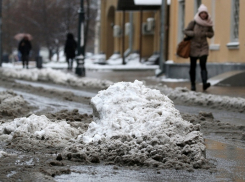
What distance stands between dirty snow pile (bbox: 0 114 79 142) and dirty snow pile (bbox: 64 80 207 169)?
0.40 metres

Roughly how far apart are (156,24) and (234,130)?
3052 centimetres

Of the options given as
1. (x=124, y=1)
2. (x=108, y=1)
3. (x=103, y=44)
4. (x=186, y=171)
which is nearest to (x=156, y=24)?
(x=124, y=1)

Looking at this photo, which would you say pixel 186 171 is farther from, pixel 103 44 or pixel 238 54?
pixel 103 44

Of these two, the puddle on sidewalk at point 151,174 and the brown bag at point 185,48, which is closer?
the puddle on sidewalk at point 151,174

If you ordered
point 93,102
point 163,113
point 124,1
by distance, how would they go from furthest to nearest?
point 124,1
point 93,102
point 163,113

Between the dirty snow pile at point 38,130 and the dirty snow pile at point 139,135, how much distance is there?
40 centimetres

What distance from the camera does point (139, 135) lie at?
565 cm

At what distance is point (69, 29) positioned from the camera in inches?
2372

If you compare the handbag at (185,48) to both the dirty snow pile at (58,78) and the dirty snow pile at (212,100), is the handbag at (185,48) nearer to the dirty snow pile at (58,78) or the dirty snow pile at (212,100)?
the dirty snow pile at (212,100)

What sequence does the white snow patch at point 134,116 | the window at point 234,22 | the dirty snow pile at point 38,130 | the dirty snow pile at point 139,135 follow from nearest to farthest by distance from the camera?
the dirty snow pile at point 139,135 → the white snow patch at point 134,116 → the dirty snow pile at point 38,130 → the window at point 234,22

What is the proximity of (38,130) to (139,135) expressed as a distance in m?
1.48

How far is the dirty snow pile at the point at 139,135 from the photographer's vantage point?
17.6 ft

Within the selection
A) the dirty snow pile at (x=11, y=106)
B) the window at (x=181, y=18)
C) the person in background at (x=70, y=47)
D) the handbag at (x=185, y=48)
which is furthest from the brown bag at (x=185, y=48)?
the person in background at (x=70, y=47)

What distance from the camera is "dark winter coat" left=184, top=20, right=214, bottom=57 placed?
1442 cm
